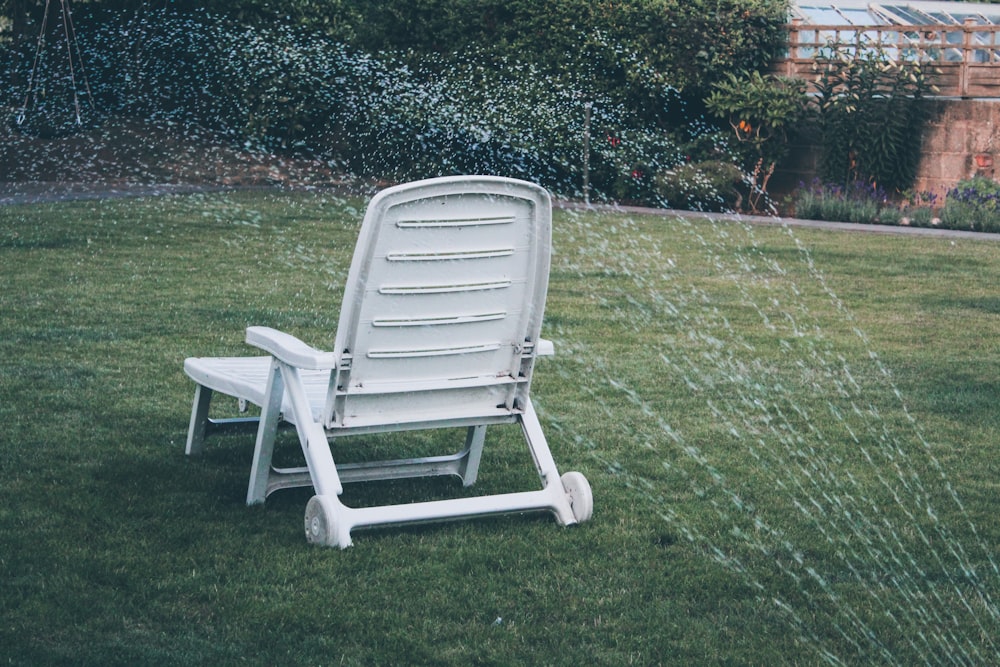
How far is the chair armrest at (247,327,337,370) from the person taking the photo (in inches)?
164

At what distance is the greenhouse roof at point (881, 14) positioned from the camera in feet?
64.1

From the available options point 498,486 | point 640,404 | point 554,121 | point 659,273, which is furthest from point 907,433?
point 554,121

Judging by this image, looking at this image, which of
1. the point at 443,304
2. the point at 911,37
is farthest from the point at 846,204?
the point at 443,304

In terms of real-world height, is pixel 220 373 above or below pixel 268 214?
above

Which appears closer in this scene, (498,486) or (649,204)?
(498,486)

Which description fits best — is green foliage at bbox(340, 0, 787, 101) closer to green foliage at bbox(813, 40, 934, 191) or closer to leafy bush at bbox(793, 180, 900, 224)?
green foliage at bbox(813, 40, 934, 191)

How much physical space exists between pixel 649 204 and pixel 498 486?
1306cm

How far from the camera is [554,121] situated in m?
19.0

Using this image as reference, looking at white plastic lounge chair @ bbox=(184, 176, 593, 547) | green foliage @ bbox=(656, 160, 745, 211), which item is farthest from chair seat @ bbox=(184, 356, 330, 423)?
green foliage @ bbox=(656, 160, 745, 211)

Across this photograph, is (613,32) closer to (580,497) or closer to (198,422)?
(198,422)

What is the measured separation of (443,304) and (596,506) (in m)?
0.97

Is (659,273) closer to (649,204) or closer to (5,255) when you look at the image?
(5,255)

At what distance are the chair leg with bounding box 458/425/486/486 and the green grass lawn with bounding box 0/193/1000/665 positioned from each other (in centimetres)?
11

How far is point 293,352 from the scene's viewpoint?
423 cm
